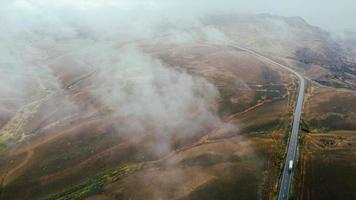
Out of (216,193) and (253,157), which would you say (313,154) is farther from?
(216,193)

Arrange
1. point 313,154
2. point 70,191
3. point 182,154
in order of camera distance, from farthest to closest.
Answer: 1. point 182,154
2. point 313,154
3. point 70,191

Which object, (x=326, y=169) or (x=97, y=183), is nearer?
(x=326, y=169)

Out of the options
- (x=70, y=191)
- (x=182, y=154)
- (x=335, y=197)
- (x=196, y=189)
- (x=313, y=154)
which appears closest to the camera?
(x=335, y=197)

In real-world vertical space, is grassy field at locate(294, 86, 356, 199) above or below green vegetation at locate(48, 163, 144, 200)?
Answer: above

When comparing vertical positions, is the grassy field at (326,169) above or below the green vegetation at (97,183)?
above

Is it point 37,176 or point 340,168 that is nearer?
point 340,168

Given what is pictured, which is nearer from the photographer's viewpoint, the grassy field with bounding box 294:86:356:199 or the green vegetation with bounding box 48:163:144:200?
the grassy field with bounding box 294:86:356:199

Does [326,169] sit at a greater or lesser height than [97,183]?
greater


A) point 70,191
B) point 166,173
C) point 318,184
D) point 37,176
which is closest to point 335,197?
point 318,184
